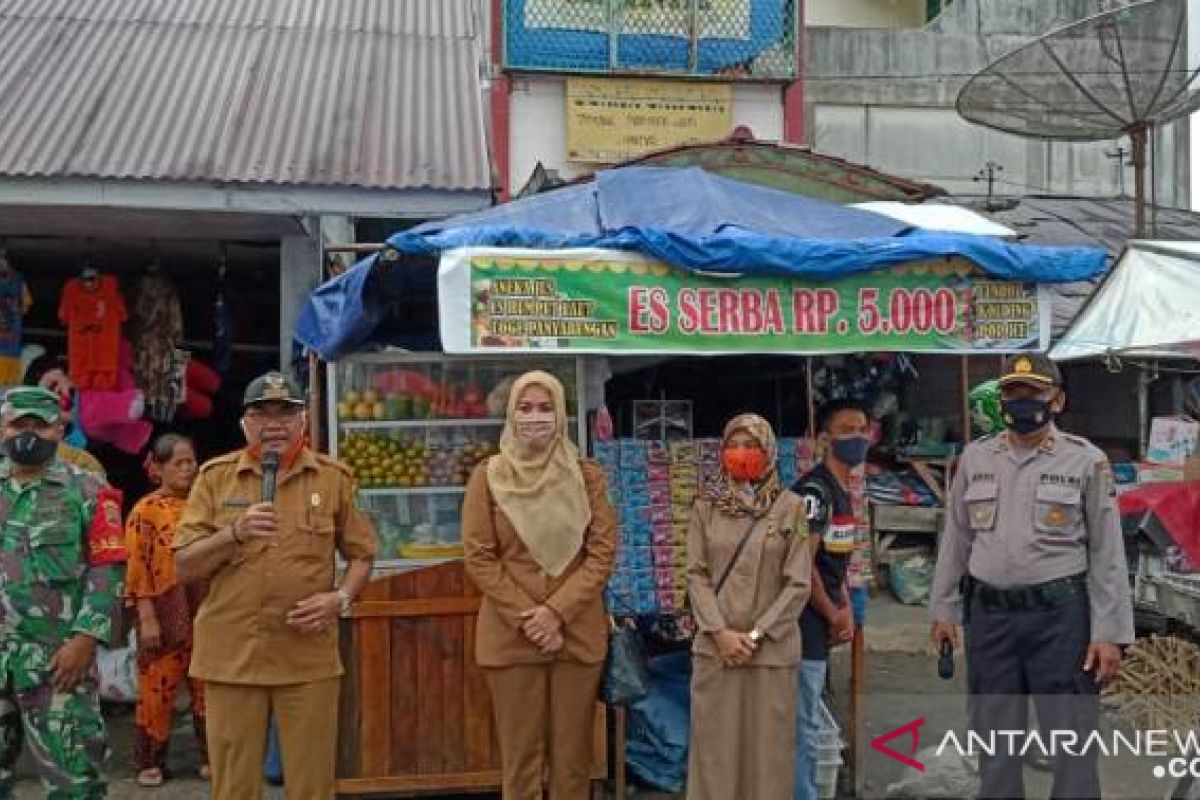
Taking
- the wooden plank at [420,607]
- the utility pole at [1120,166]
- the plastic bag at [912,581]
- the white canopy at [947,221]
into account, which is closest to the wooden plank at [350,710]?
the wooden plank at [420,607]

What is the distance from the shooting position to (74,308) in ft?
22.1

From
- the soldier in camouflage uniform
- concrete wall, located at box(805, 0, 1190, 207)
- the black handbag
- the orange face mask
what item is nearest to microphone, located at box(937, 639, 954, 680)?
the orange face mask

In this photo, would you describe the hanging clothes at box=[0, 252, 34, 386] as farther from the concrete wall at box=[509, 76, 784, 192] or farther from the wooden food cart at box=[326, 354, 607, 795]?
the concrete wall at box=[509, 76, 784, 192]

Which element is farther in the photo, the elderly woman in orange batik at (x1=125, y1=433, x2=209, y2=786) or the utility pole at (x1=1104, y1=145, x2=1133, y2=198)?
the utility pole at (x1=1104, y1=145, x2=1133, y2=198)

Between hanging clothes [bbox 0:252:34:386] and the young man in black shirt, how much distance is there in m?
5.07

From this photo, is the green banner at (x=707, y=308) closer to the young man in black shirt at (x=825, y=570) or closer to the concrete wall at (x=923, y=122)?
the young man in black shirt at (x=825, y=570)

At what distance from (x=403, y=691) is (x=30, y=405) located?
6.33ft

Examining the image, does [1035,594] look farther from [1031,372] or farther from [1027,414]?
[1031,372]

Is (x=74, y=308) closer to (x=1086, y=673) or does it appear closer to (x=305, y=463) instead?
(x=305, y=463)

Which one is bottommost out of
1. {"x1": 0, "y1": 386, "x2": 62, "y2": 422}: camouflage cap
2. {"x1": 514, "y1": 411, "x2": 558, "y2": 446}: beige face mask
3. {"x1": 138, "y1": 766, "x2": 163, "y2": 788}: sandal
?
{"x1": 138, "y1": 766, "x2": 163, "y2": 788}: sandal

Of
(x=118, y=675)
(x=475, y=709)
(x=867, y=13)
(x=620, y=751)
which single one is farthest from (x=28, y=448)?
(x=867, y=13)

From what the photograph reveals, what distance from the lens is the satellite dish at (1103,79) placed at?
22.2 ft

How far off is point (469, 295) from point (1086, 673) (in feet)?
8.71

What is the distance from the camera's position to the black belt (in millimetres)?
3736
